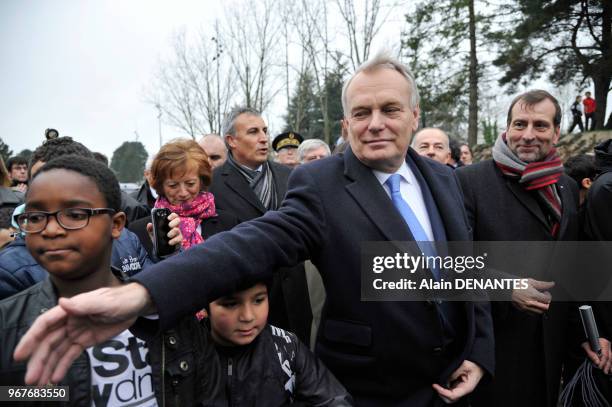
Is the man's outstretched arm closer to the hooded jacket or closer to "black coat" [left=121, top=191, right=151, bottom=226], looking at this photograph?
the hooded jacket

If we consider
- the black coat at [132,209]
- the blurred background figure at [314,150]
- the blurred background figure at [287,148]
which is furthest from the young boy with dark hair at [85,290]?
the blurred background figure at [287,148]

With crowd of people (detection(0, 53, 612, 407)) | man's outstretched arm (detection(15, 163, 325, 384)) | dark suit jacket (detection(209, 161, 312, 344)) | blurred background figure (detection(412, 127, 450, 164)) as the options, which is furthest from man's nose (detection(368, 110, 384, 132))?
blurred background figure (detection(412, 127, 450, 164))

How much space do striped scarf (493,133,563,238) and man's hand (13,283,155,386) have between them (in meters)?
2.45

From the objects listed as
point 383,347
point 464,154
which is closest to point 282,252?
point 383,347

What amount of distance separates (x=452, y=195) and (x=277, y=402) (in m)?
1.19

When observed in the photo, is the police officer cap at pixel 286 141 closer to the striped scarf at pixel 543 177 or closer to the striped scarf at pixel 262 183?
the striped scarf at pixel 262 183

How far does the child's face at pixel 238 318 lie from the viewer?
188 centimetres

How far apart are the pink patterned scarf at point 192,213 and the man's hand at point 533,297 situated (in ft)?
6.30

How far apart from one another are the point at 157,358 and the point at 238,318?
0.41 metres

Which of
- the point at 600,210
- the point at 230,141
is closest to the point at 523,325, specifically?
the point at 600,210

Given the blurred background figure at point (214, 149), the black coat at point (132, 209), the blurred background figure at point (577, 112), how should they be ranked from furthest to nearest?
the blurred background figure at point (577, 112) → the blurred background figure at point (214, 149) → the black coat at point (132, 209)

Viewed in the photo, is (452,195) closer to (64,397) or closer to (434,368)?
(434,368)

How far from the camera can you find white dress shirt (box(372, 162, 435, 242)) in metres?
1.94

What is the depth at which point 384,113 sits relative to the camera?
74.5 inches
